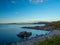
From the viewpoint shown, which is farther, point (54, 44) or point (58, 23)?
point (58, 23)

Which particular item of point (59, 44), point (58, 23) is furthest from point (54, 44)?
point (58, 23)

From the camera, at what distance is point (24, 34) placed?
78.2ft

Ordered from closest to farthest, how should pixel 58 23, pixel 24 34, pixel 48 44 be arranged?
pixel 48 44
pixel 24 34
pixel 58 23

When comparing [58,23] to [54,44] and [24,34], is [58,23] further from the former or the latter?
[54,44]

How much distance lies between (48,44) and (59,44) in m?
0.65

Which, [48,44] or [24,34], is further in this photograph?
[24,34]

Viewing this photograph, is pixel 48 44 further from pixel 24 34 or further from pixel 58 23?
pixel 58 23

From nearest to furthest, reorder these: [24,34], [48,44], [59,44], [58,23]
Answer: [59,44], [48,44], [24,34], [58,23]

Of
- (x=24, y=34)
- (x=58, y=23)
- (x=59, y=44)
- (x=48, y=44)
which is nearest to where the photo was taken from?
(x=59, y=44)

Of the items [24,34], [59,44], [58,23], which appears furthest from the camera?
[58,23]

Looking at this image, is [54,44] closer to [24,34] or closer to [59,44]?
[59,44]

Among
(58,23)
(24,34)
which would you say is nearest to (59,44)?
(24,34)

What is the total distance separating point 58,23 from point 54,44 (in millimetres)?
33200

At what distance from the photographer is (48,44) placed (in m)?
6.26
